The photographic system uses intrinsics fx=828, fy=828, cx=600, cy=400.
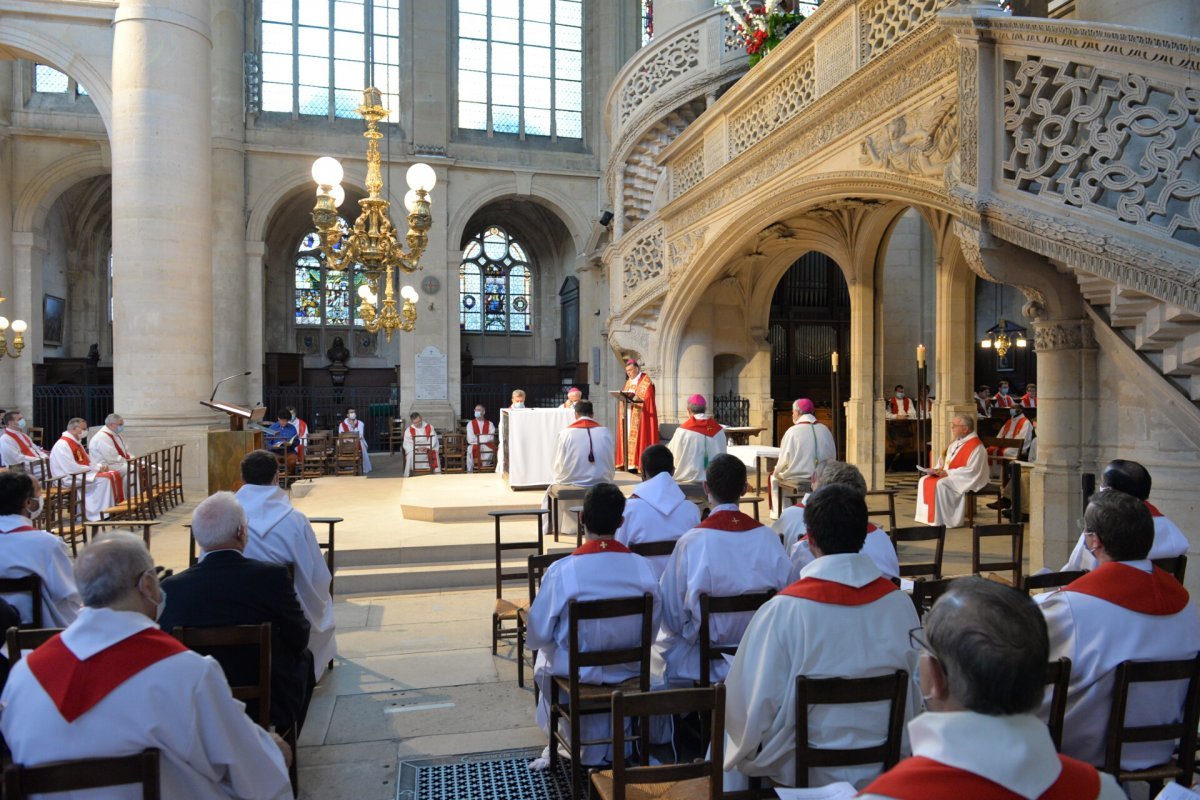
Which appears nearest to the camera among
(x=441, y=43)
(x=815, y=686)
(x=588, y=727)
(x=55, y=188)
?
(x=815, y=686)

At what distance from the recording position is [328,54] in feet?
64.3

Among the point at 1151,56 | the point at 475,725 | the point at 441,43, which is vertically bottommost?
the point at 475,725

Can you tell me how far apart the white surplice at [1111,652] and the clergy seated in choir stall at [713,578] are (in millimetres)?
1253

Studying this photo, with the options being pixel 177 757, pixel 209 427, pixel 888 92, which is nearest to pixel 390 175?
pixel 209 427

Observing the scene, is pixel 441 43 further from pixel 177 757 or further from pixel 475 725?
pixel 177 757

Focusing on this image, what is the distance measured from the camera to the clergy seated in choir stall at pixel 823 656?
2.54 m

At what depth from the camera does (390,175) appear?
19.0 metres

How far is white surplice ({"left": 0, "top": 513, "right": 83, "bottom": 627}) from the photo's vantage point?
3645mm

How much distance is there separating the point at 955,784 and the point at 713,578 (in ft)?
7.87

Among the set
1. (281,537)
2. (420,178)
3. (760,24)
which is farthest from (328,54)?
(281,537)

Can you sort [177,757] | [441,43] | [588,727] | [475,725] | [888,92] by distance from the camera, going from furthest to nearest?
[441,43] → [888,92] → [475,725] → [588,727] → [177,757]

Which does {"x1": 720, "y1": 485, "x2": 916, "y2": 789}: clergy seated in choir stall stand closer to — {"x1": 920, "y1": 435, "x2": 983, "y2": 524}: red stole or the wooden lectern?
{"x1": 920, "y1": 435, "x2": 983, "y2": 524}: red stole

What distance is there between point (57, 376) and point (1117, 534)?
22.4 m

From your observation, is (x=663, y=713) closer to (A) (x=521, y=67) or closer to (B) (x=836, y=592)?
(B) (x=836, y=592)
